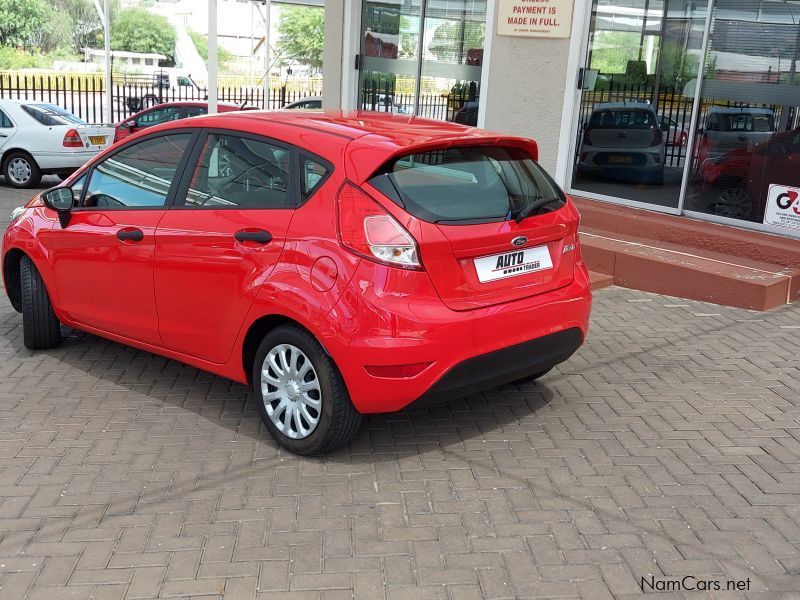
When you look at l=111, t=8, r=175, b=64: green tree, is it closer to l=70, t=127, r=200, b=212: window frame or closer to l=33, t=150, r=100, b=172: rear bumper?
l=33, t=150, r=100, b=172: rear bumper

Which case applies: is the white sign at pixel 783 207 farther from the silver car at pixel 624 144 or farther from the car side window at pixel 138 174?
the car side window at pixel 138 174

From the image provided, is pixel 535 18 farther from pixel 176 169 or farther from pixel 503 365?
pixel 503 365

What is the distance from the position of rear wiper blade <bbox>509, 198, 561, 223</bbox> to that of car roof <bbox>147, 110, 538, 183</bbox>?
1.12ft

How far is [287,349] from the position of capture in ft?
14.2

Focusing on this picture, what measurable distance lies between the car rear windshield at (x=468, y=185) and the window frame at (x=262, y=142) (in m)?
0.38

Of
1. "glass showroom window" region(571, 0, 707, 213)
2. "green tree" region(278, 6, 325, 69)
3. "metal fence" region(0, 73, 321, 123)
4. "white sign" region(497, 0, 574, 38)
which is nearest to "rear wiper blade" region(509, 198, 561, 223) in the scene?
"glass showroom window" region(571, 0, 707, 213)

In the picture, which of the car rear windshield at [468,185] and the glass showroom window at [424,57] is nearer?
the car rear windshield at [468,185]

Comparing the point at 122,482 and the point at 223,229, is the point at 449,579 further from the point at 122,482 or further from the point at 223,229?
the point at 223,229

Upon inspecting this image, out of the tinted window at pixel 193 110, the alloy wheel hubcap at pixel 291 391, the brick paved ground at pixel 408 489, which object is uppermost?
the tinted window at pixel 193 110

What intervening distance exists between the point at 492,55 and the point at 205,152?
550 centimetres

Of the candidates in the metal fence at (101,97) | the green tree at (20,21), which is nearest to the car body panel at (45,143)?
the metal fence at (101,97)

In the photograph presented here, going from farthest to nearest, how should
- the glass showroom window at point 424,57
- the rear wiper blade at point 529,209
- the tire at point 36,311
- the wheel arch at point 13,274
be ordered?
the glass showroom window at point 424,57
the wheel arch at point 13,274
the tire at point 36,311
the rear wiper blade at point 529,209

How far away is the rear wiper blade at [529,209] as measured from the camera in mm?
4383

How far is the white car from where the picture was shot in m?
14.1
